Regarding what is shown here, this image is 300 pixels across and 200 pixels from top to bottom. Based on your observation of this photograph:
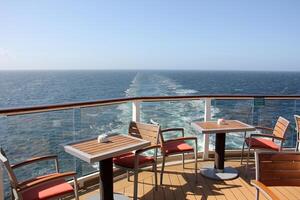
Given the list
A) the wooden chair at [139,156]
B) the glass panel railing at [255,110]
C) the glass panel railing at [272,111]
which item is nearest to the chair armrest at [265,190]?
the wooden chair at [139,156]

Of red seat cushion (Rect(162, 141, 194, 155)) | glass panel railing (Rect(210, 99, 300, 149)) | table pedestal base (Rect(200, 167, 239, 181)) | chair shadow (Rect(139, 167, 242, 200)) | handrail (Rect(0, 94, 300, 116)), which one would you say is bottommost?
chair shadow (Rect(139, 167, 242, 200))

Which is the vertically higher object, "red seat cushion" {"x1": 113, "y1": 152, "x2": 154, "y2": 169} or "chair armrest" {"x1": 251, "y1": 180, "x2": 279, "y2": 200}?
"chair armrest" {"x1": 251, "y1": 180, "x2": 279, "y2": 200}

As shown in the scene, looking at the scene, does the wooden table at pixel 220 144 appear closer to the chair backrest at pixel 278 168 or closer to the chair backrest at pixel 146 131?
the chair backrest at pixel 146 131

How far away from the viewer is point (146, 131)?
3271mm

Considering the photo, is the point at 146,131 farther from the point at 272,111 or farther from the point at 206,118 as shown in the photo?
the point at 272,111

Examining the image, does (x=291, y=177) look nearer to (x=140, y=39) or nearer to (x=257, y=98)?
(x=257, y=98)

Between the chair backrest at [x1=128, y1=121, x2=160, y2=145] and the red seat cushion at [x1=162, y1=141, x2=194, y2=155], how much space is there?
0.61 feet

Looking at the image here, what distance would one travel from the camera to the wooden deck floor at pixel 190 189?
10.1 feet

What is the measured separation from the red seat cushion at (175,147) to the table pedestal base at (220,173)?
0.49 metres

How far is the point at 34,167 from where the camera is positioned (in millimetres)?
3232

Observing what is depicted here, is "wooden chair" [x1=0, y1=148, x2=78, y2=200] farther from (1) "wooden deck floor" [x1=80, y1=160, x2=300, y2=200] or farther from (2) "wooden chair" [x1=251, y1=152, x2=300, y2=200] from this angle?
(2) "wooden chair" [x1=251, y1=152, x2=300, y2=200]

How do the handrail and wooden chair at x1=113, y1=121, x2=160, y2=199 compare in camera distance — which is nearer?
the handrail

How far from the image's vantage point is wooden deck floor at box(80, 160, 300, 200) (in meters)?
3.08

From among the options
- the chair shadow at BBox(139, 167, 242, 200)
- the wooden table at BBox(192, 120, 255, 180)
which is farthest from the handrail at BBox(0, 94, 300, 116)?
the chair shadow at BBox(139, 167, 242, 200)
